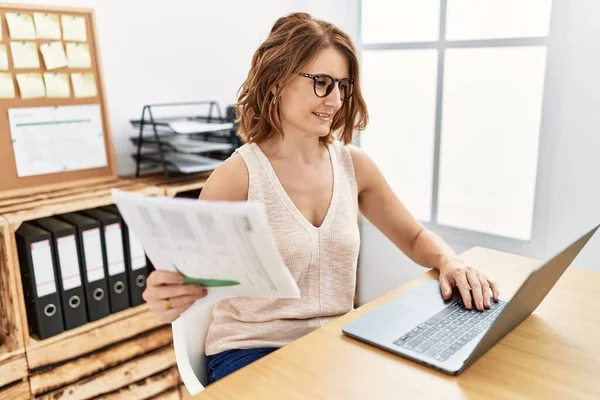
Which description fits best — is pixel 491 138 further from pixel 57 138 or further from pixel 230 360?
pixel 57 138

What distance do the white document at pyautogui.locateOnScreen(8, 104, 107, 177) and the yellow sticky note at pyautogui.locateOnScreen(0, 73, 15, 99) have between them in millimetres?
50

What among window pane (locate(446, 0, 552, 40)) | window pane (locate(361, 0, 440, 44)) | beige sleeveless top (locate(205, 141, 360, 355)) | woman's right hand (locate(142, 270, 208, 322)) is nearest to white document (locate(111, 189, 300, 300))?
woman's right hand (locate(142, 270, 208, 322))

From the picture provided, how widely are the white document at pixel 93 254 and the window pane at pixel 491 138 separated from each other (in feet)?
4.99

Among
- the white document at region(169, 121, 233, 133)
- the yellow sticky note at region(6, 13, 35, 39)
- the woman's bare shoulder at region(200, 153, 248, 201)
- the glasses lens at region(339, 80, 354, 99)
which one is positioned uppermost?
the yellow sticky note at region(6, 13, 35, 39)

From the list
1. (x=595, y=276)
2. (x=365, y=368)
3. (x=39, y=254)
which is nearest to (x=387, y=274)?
(x=595, y=276)

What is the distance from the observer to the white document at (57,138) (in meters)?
1.82

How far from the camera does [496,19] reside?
2205mm

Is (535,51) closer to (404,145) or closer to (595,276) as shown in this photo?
(404,145)

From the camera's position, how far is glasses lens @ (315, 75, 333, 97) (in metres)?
1.25

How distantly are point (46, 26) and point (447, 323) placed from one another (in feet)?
5.34

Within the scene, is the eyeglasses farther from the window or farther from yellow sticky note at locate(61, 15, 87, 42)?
the window

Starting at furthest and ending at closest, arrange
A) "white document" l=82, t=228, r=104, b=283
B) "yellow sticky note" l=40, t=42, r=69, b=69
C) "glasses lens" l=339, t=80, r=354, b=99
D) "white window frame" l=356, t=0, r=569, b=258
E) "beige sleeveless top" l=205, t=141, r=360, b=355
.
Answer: "white window frame" l=356, t=0, r=569, b=258
"yellow sticky note" l=40, t=42, r=69, b=69
"white document" l=82, t=228, r=104, b=283
"glasses lens" l=339, t=80, r=354, b=99
"beige sleeveless top" l=205, t=141, r=360, b=355

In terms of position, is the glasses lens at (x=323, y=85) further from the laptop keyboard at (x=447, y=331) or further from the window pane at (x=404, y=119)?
the window pane at (x=404, y=119)

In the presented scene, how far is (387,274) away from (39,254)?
65.4 inches
